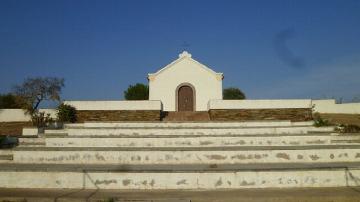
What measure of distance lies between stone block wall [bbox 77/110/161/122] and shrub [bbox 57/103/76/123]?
1.10 feet

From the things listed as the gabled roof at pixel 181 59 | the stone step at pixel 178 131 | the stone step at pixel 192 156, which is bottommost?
the stone step at pixel 192 156

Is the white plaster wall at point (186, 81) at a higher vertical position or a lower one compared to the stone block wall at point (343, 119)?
higher

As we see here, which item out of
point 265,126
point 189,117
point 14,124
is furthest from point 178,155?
point 14,124

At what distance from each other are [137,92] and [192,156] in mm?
35692

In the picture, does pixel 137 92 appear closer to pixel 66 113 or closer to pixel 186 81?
pixel 186 81

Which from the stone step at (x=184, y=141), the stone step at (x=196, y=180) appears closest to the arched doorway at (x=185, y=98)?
the stone step at (x=184, y=141)

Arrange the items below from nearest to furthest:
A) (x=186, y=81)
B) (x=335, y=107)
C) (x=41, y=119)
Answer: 1. (x=41, y=119)
2. (x=186, y=81)
3. (x=335, y=107)

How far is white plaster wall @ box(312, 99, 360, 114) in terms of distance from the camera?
27.6 metres

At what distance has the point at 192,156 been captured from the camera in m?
11.7

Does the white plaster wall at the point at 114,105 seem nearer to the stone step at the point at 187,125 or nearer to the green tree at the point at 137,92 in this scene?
the stone step at the point at 187,125

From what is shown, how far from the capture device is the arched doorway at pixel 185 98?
2631cm

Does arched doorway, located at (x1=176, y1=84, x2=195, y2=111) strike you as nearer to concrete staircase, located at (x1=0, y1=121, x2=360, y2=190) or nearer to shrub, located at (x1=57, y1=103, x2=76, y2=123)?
shrub, located at (x1=57, y1=103, x2=76, y2=123)

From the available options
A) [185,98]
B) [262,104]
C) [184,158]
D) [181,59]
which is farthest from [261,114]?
[184,158]

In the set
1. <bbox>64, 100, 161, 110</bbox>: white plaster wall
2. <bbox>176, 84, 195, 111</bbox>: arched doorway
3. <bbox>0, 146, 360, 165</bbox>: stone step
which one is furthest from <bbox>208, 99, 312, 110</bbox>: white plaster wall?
<bbox>0, 146, 360, 165</bbox>: stone step
